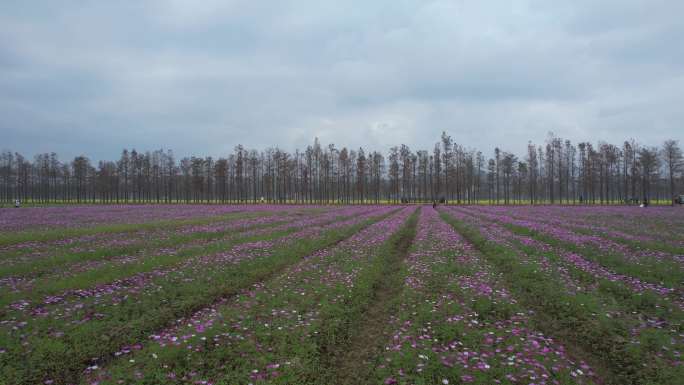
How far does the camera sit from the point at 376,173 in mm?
107438

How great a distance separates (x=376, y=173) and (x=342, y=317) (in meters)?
99.9

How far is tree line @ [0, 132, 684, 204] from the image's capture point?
92500 millimetres

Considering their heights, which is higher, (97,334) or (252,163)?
(252,163)

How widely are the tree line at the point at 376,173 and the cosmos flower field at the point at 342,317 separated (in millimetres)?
79846

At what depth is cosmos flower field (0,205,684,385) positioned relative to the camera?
6117 millimetres

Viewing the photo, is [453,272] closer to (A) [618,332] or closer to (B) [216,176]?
(A) [618,332]

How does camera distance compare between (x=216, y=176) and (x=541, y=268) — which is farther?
(x=216, y=176)

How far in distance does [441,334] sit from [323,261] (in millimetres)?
8580

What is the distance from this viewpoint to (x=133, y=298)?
9.97 m

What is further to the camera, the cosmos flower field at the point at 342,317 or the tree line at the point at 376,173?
the tree line at the point at 376,173

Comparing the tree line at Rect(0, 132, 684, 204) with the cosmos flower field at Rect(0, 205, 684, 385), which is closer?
the cosmos flower field at Rect(0, 205, 684, 385)

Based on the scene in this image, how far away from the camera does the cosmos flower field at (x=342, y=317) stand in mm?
6117

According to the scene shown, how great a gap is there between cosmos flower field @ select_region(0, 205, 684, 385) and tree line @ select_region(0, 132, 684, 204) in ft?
262

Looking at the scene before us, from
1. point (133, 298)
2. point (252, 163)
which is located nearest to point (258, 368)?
point (133, 298)
